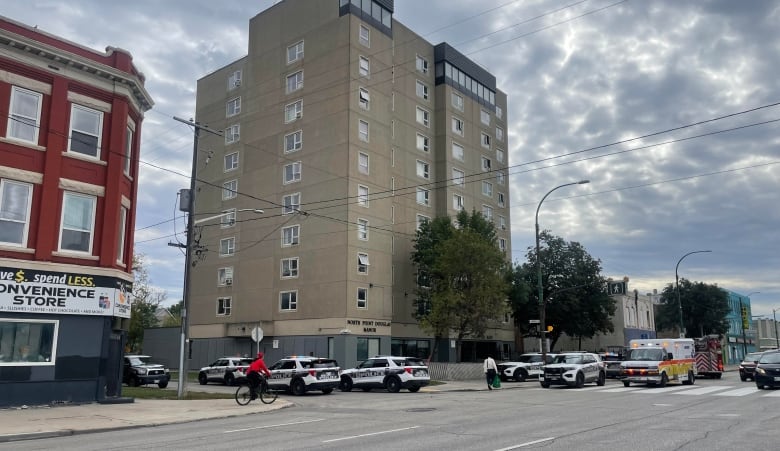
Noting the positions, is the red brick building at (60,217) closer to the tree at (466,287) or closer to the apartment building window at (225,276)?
the tree at (466,287)

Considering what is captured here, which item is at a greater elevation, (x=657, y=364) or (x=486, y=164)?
(x=486, y=164)

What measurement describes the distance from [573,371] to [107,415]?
1973 centimetres

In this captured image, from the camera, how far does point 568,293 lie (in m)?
56.0

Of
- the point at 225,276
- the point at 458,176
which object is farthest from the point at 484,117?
the point at 225,276

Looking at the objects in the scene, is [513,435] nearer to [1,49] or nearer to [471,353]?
[1,49]

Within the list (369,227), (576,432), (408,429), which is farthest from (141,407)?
(369,227)

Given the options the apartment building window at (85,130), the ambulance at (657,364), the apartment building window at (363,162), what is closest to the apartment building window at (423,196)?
the apartment building window at (363,162)

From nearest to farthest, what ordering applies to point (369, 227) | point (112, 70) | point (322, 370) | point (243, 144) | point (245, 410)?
point (245, 410)
point (112, 70)
point (322, 370)
point (369, 227)
point (243, 144)

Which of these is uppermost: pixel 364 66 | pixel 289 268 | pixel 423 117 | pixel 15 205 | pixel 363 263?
pixel 364 66

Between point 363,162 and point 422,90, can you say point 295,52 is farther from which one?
point 422,90

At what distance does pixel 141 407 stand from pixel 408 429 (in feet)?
35.6

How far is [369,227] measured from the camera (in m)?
43.3

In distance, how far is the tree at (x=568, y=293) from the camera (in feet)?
184

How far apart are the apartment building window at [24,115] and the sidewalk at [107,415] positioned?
28.6 feet
